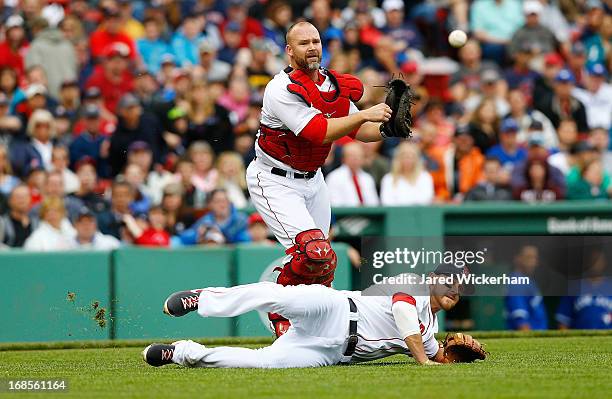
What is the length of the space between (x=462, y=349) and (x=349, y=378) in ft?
4.41

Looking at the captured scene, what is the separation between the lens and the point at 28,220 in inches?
510

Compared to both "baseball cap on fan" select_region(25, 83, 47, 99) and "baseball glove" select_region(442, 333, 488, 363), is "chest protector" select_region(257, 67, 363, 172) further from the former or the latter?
"baseball cap on fan" select_region(25, 83, 47, 99)

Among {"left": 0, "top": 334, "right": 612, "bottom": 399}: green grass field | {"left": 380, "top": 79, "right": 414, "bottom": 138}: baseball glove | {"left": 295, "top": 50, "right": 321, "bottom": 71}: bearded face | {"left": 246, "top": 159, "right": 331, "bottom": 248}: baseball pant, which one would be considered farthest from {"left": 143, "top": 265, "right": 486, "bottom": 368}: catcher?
{"left": 295, "top": 50, "right": 321, "bottom": 71}: bearded face

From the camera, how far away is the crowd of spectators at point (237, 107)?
13336mm

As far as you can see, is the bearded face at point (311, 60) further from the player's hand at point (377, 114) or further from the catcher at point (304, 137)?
the player's hand at point (377, 114)

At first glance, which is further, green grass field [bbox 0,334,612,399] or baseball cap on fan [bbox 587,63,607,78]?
baseball cap on fan [bbox 587,63,607,78]

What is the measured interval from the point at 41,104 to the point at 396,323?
7.73 metres

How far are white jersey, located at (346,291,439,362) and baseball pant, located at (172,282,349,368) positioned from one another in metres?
0.15

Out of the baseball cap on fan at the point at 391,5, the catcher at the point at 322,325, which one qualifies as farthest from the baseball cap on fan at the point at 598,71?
the catcher at the point at 322,325

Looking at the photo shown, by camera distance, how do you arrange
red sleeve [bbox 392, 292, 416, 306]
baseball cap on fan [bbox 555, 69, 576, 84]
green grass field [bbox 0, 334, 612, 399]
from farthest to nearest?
baseball cap on fan [bbox 555, 69, 576, 84], red sleeve [bbox 392, 292, 416, 306], green grass field [bbox 0, 334, 612, 399]

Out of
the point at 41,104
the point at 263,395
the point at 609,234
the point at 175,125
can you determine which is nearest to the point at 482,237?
the point at 609,234

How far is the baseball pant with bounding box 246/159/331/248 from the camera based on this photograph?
919 centimetres

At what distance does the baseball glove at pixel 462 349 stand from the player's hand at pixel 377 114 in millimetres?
1570

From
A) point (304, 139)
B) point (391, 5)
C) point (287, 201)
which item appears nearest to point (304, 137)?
point (304, 139)
